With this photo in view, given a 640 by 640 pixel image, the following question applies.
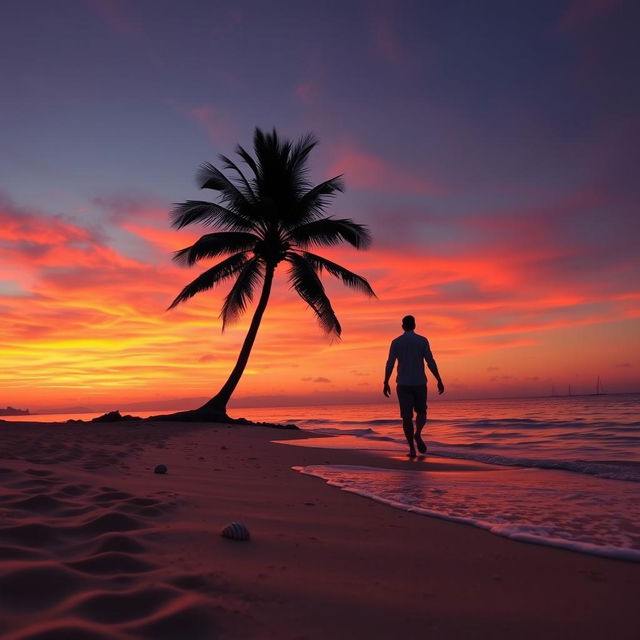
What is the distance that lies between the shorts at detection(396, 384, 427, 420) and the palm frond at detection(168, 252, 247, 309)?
887cm

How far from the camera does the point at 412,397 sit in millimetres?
8305

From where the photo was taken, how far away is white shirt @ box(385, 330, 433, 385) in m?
8.28

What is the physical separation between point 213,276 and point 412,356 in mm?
8990

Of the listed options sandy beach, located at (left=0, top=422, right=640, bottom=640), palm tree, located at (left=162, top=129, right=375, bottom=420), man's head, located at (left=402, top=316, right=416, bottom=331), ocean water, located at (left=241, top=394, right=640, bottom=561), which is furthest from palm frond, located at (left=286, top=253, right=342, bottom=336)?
sandy beach, located at (left=0, top=422, right=640, bottom=640)

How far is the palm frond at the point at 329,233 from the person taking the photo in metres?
16.1

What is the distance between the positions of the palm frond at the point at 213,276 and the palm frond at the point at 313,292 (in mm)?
1836

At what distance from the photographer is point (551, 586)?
188 cm

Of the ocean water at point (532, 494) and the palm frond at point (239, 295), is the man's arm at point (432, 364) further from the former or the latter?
the palm frond at point (239, 295)

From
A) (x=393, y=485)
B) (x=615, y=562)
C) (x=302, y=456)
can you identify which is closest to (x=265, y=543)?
(x=615, y=562)

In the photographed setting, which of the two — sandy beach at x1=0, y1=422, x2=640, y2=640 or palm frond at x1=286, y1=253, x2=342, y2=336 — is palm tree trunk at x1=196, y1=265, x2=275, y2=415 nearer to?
palm frond at x1=286, y1=253, x2=342, y2=336

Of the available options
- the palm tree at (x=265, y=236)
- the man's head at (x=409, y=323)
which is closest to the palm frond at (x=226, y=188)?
the palm tree at (x=265, y=236)

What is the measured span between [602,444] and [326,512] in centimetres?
825

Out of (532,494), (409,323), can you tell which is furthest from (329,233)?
(532,494)

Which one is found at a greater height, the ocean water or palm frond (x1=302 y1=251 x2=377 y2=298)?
palm frond (x1=302 y1=251 x2=377 y2=298)
